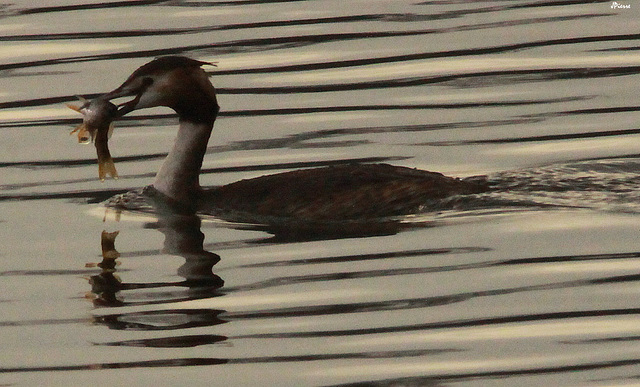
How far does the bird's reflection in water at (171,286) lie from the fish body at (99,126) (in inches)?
22.9

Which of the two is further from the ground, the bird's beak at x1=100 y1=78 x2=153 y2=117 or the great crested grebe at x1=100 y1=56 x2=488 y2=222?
the bird's beak at x1=100 y1=78 x2=153 y2=117

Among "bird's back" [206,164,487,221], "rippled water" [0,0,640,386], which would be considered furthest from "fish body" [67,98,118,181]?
"bird's back" [206,164,487,221]

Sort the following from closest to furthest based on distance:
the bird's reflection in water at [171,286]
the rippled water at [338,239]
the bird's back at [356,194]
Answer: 1. the rippled water at [338,239]
2. the bird's reflection in water at [171,286]
3. the bird's back at [356,194]

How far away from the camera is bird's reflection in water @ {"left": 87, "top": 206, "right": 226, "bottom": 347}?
8867 mm

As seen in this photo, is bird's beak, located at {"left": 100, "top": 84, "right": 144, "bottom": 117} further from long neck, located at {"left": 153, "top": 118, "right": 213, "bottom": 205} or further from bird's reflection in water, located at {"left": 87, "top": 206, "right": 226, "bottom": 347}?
bird's reflection in water, located at {"left": 87, "top": 206, "right": 226, "bottom": 347}

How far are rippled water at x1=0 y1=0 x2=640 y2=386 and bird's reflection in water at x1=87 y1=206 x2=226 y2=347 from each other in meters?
0.02

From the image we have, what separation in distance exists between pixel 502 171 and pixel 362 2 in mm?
6612

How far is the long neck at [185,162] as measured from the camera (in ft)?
40.6

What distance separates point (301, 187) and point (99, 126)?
1.54 meters

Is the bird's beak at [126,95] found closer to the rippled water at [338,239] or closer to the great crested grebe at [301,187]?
the great crested grebe at [301,187]
